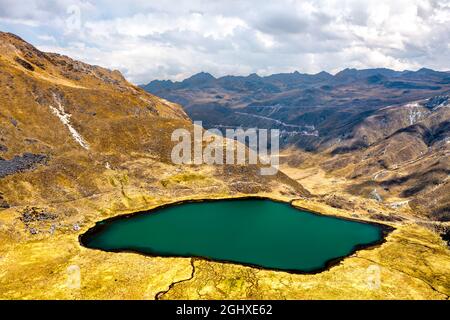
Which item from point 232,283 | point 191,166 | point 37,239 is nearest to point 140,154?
point 191,166

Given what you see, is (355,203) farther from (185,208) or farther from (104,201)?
(104,201)

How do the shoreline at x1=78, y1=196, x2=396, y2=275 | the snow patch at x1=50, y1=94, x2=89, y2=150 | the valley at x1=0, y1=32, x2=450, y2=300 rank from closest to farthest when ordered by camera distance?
the valley at x1=0, y1=32, x2=450, y2=300 < the shoreline at x1=78, y1=196, x2=396, y2=275 < the snow patch at x1=50, y1=94, x2=89, y2=150

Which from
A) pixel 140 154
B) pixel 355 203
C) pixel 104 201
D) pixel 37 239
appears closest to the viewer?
pixel 37 239

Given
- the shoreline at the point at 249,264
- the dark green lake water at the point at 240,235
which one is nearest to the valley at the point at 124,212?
the shoreline at the point at 249,264

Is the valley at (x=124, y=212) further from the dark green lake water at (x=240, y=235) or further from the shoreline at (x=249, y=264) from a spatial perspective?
the dark green lake water at (x=240, y=235)

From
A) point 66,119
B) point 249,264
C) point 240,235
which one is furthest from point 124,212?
point 66,119

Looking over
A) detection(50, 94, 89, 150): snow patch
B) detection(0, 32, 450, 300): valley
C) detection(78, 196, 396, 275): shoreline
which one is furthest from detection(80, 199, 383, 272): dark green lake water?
detection(50, 94, 89, 150): snow patch

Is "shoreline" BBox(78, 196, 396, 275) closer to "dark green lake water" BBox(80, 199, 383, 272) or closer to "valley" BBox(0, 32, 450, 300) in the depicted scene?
"dark green lake water" BBox(80, 199, 383, 272)
